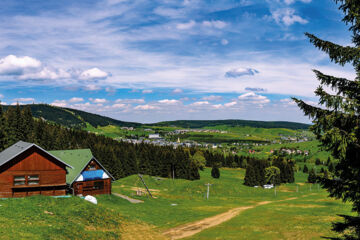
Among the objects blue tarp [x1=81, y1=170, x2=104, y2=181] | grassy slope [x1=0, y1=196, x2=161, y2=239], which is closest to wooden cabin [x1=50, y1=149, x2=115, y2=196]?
blue tarp [x1=81, y1=170, x2=104, y2=181]

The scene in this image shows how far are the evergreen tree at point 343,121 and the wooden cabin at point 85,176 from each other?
145 feet

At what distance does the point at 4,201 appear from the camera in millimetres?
28297

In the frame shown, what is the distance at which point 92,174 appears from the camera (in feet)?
166

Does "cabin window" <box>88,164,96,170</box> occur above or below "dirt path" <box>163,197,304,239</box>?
above

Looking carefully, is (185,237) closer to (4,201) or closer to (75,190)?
(4,201)

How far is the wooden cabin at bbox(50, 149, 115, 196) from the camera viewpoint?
1912 inches

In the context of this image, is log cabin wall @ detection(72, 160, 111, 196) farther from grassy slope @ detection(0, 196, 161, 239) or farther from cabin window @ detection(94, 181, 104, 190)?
grassy slope @ detection(0, 196, 161, 239)

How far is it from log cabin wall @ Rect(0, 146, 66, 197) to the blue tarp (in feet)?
24.1

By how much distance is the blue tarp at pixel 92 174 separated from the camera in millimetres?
49750

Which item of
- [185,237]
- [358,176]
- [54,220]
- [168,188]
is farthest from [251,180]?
[358,176]

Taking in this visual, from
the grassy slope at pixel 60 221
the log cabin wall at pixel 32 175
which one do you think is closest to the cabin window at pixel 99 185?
the log cabin wall at pixel 32 175

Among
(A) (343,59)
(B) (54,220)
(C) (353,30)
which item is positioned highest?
(C) (353,30)

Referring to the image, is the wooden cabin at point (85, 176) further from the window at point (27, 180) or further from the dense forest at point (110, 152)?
the dense forest at point (110, 152)

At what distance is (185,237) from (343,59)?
23428mm
